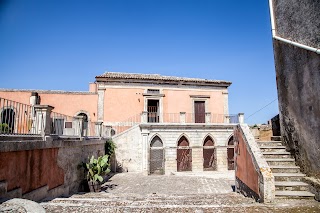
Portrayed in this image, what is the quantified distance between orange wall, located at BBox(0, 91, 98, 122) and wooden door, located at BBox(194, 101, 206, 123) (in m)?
9.37

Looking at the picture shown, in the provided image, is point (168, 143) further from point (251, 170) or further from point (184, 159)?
point (251, 170)

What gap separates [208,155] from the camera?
19.9 meters

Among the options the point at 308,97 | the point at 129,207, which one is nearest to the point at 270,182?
the point at 308,97

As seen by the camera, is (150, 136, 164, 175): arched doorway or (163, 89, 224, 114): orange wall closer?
(150, 136, 164, 175): arched doorway

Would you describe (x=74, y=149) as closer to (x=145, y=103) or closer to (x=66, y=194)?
(x=66, y=194)

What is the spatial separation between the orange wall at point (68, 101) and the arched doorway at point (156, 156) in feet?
19.0

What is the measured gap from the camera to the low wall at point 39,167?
5191mm

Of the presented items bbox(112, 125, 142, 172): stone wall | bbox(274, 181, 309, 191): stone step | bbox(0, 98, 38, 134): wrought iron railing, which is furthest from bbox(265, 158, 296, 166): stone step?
bbox(112, 125, 142, 172): stone wall

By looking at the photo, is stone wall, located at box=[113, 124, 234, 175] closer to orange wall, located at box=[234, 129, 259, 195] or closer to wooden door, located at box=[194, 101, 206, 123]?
wooden door, located at box=[194, 101, 206, 123]

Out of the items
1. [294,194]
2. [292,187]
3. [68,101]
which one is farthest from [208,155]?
[294,194]

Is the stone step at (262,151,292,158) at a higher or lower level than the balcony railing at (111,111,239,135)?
lower

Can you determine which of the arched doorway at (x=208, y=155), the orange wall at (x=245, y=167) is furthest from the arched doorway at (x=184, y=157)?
the orange wall at (x=245, y=167)

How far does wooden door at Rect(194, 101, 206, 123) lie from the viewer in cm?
2266

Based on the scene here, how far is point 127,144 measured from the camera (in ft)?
60.6
